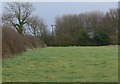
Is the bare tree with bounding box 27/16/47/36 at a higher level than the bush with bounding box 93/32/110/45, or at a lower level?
higher

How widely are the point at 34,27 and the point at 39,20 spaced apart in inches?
54.1

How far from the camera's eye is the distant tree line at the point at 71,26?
44.1 meters

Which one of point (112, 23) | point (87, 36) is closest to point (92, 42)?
point (87, 36)

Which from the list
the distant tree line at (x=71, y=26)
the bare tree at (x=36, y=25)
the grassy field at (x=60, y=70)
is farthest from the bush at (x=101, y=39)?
the grassy field at (x=60, y=70)

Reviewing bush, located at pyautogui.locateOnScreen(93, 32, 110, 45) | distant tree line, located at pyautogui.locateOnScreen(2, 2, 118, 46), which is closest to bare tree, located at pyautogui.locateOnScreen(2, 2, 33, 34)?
distant tree line, located at pyautogui.locateOnScreen(2, 2, 118, 46)

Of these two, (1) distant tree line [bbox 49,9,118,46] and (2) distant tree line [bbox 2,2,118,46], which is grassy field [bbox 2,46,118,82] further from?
(1) distant tree line [bbox 49,9,118,46]

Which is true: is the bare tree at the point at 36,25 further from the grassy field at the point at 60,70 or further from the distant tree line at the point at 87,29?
the grassy field at the point at 60,70

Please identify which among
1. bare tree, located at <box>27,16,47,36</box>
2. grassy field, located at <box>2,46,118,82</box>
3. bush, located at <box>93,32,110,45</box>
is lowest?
bush, located at <box>93,32,110,45</box>

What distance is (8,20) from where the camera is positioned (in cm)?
4262

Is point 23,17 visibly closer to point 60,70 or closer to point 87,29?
point 87,29

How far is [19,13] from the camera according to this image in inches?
1736

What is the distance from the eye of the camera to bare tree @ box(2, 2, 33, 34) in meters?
43.2

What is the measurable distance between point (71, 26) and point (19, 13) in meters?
11.6

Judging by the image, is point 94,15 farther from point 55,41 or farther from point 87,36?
point 55,41
